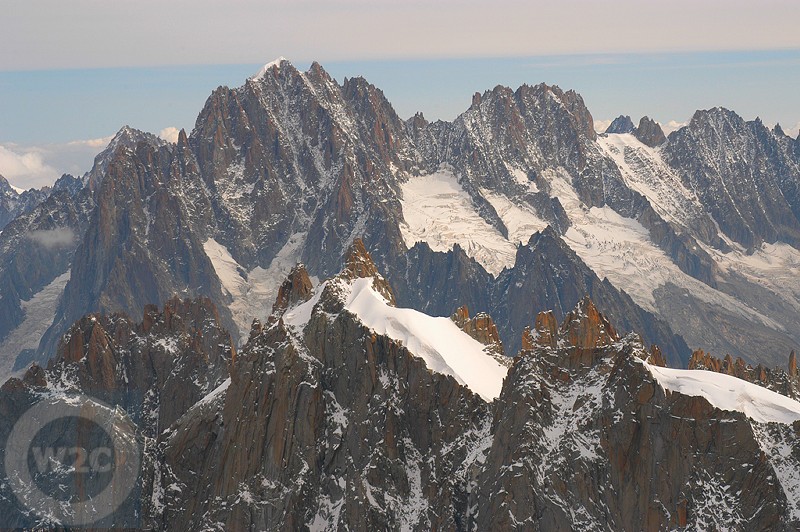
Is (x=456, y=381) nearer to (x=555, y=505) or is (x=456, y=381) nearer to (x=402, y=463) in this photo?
(x=402, y=463)

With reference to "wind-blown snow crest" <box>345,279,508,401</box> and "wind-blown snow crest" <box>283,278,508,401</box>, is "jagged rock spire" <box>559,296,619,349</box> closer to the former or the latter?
"wind-blown snow crest" <box>283,278,508,401</box>

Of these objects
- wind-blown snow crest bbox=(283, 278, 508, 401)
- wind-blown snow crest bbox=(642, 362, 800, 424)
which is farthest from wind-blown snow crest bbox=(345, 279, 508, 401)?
wind-blown snow crest bbox=(642, 362, 800, 424)

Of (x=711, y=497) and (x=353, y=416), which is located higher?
(x=353, y=416)

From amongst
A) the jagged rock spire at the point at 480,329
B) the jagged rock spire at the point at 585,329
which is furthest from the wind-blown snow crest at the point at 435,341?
the jagged rock spire at the point at 585,329

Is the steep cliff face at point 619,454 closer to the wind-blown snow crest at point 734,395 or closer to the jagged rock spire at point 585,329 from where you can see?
the wind-blown snow crest at point 734,395

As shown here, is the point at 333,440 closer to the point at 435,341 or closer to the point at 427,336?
the point at 427,336

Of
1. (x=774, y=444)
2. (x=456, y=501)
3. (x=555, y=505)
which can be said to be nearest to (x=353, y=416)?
(x=456, y=501)
